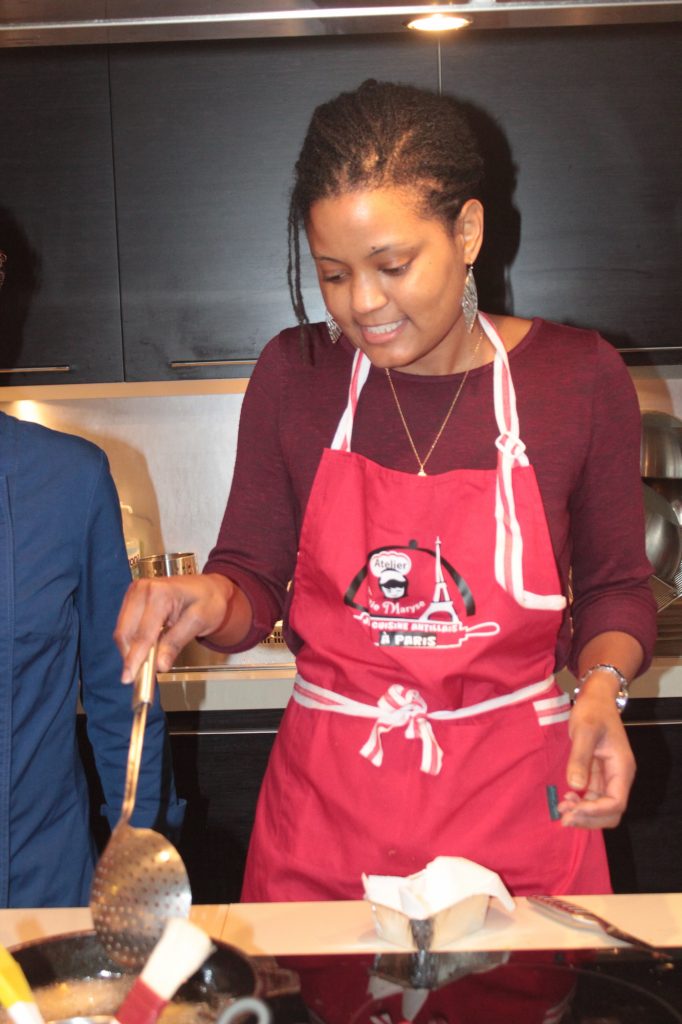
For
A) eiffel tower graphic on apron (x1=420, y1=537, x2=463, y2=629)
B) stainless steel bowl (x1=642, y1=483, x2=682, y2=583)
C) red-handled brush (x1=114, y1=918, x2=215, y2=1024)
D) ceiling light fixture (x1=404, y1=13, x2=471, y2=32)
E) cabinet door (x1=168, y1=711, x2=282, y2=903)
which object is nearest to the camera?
red-handled brush (x1=114, y1=918, x2=215, y2=1024)

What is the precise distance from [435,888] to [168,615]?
305mm

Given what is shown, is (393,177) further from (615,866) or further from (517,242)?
(615,866)

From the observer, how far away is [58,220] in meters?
2.24

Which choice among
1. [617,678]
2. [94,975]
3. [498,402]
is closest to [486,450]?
[498,402]

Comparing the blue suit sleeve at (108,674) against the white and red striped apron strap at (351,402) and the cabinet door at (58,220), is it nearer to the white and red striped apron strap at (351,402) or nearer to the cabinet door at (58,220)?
the white and red striped apron strap at (351,402)

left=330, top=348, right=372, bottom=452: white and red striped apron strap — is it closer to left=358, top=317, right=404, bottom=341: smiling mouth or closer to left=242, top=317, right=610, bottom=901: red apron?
left=242, top=317, right=610, bottom=901: red apron

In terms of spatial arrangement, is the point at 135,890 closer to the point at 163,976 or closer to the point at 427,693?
the point at 163,976

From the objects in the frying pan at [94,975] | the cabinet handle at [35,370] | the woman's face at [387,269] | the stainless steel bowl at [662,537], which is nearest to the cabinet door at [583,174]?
the stainless steel bowl at [662,537]

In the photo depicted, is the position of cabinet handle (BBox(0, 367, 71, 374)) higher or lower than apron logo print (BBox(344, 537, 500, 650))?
higher

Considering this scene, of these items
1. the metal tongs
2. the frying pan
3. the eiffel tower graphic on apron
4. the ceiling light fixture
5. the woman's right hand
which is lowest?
the metal tongs

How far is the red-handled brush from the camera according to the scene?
0.68 metres

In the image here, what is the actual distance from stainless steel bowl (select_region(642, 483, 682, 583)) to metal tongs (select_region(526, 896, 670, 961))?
132cm

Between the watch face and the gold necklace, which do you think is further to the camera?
the gold necklace

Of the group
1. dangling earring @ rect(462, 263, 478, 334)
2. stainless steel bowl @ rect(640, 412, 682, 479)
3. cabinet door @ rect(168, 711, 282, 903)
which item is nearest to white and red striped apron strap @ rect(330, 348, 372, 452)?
dangling earring @ rect(462, 263, 478, 334)
